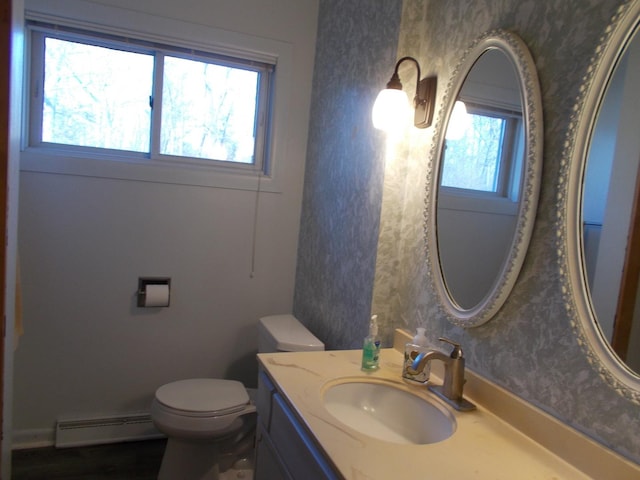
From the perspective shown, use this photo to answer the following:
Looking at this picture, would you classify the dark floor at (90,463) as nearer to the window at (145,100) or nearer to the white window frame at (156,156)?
the white window frame at (156,156)

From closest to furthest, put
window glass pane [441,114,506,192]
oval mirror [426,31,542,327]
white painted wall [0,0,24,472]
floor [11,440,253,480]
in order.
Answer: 1. oval mirror [426,31,542,327]
2. window glass pane [441,114,506,192]
3. white painted wall [0,0,24,472]
4. floor [11,440,253,480]

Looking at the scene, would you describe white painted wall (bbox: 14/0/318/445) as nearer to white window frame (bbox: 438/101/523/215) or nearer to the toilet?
the toilet

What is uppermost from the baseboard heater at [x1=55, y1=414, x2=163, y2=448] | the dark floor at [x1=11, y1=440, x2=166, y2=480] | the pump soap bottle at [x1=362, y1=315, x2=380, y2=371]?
the pump soap bottle at [x1=362, y1=315, x2=380, y2=371]

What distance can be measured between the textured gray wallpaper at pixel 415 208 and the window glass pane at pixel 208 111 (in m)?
0.37

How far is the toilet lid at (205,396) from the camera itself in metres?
1.86

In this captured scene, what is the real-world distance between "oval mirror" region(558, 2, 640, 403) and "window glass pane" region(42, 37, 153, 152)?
1993mm

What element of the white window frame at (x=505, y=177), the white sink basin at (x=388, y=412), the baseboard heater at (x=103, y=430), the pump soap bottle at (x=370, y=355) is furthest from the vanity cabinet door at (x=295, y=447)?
the baseboard heater at (x=103, y=430)

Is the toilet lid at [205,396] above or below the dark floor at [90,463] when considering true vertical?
above

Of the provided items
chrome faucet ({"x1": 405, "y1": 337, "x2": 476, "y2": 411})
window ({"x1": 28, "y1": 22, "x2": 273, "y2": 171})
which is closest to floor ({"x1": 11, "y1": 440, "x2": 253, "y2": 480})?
chrome faucet ({"x1": 405, "y1": 337, "x2": 476, "y2": 411})

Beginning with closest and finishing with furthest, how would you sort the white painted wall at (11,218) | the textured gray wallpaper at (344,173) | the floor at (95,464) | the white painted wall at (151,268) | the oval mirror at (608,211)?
the oval mirror at (608,211), the white painted wall at (11,218), the textured gray wallpaper at (344,173), the floor at (95,464), the white painted wall at (151,268)

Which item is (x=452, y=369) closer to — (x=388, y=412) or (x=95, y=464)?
(x=388, y=412)

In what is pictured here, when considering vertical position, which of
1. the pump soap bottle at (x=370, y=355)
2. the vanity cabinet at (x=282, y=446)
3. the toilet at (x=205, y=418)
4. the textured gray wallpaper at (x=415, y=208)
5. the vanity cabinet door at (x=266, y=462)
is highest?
the textured gray wallpaper at (x=415, y=208)

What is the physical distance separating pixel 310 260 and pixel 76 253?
1.12m

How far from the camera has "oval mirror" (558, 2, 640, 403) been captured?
88cm
